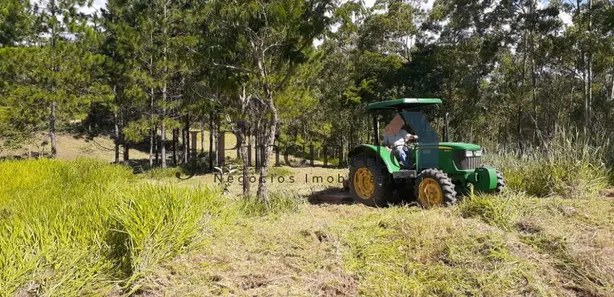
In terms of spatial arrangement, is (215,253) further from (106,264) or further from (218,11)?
(218,11)

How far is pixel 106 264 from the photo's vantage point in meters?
→ 2.68

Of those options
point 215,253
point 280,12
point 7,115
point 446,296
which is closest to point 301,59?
point 280,12

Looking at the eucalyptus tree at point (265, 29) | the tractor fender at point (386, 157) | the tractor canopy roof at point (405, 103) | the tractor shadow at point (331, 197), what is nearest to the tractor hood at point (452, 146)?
the tractor fender at point (386, 157)

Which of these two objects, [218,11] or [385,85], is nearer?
[218,11]

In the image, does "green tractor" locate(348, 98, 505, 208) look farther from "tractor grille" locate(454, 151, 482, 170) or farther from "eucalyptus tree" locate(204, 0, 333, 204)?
"eucalyptus tree" locate(204, 0, 333, 204)

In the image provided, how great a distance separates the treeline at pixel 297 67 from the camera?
8.62m

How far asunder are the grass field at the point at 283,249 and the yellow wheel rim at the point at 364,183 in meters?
2.15

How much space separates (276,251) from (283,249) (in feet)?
0.28

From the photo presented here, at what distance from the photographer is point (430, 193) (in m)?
5.59

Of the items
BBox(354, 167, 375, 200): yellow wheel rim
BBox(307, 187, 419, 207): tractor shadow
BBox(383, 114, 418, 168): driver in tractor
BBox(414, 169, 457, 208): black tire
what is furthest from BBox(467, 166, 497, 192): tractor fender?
BBox(354, 167, 375, 200): yellow wheel rim

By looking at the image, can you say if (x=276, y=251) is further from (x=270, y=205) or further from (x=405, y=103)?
(x=405, y=103)

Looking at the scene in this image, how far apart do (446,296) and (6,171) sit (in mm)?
6782

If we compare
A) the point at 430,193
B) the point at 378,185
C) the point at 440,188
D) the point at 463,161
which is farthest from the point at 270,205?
the point at 463,161

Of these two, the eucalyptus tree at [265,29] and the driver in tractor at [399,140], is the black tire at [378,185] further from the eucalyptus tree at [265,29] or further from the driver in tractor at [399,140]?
the eucalyptus tree at [265,29]
